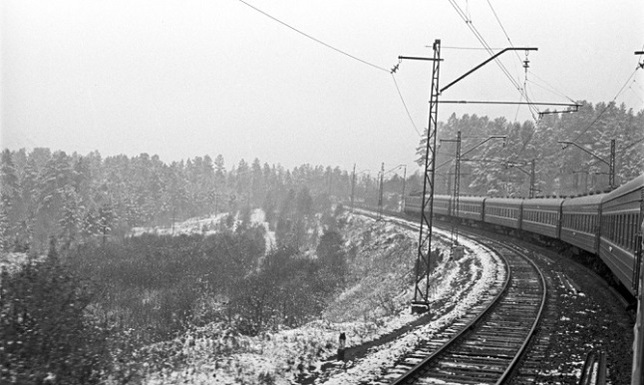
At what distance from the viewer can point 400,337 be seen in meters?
13.6

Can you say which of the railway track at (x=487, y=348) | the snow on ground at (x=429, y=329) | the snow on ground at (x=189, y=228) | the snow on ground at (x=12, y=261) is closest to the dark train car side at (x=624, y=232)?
the railway track at (x=487, y=348)

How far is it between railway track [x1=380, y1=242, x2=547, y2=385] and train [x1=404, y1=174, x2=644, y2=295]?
2.74 m

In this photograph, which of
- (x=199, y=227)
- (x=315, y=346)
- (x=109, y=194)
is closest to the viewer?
(x=315, y=346)

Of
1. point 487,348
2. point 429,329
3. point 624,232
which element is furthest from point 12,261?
point 624,232

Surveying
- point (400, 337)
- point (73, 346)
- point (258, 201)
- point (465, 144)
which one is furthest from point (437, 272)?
point (258, 201)

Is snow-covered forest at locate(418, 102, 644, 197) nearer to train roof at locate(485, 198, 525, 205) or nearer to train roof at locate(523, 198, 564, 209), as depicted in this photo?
train roof at locate(485, 198, 525, 205)

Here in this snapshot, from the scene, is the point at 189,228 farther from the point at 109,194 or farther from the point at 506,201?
the point at 506,201

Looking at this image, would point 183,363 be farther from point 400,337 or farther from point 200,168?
point 200,168

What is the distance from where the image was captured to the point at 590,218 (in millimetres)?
25641

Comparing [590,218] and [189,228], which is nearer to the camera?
[590,218]

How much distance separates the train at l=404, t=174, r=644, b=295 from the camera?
1470 cm

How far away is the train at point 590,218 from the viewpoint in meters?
14.7

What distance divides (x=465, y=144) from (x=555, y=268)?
75801mm

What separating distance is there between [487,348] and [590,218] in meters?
16.1
